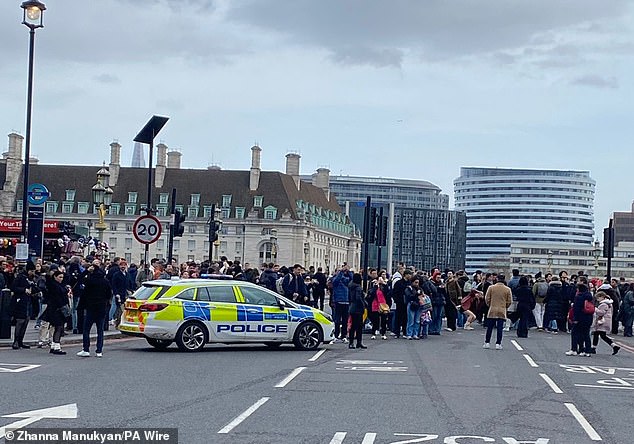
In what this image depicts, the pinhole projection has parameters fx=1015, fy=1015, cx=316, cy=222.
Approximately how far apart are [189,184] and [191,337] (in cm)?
11781

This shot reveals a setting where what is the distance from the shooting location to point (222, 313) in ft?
71.4

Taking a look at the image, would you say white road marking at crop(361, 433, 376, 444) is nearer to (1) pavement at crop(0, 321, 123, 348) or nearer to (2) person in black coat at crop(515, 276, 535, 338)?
(1) pavement at crop(0, 321, 123, 348)

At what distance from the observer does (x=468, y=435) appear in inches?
438

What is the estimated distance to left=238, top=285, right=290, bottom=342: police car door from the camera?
2202 centimetres

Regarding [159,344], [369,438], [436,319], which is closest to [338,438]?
[369,438]

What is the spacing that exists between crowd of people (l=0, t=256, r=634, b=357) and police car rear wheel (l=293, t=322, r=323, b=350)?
111 cm

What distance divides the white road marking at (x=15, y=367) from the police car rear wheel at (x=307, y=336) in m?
6.59

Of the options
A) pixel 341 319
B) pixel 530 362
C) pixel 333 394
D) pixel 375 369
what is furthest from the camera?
pixel 341 319

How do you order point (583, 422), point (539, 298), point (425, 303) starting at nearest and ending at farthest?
point (583, 422)
point (425, 303)
point (539, 298)

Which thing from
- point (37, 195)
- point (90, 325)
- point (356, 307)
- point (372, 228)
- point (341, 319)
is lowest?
point (341, 319)

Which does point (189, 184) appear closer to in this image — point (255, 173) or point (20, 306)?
point (255, 173)

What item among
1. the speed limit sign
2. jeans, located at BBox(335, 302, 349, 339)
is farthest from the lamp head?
jeans, located at BBox(335, 302, 349, 339)

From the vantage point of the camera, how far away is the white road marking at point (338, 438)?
34.2ft

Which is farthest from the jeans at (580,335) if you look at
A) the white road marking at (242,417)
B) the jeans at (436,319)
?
the white road marking at (242,417)
